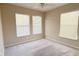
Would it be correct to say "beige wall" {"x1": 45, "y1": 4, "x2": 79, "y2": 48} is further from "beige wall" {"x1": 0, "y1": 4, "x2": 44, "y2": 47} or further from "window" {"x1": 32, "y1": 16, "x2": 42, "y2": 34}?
"beige wall" {"x1": 0, "y1": 4, "x2": 44, "y2": 47}

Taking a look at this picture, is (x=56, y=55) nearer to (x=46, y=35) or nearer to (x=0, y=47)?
(x=46, y=35)

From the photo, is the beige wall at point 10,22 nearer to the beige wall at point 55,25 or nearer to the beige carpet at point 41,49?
the beige carpet at point 41,49

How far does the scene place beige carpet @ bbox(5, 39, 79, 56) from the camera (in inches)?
41.1

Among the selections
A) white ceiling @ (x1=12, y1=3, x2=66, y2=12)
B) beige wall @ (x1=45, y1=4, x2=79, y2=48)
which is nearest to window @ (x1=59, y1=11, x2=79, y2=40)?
beige wall @ (x1=45, y1=4, x2=79, y2=48)

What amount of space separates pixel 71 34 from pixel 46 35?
0.39 metres

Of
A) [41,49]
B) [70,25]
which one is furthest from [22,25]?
[70,25]

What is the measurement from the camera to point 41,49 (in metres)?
1.12

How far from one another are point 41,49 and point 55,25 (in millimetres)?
445

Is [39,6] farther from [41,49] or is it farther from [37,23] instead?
[41,49]

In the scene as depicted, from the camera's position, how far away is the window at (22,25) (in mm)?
1039

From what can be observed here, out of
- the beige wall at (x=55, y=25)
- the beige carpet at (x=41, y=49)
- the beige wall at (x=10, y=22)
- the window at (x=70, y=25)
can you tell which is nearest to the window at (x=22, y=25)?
the beige wall at (x=10, y=22)

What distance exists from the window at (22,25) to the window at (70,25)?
0.55 meters

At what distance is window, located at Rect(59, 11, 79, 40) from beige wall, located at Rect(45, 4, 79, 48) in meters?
0.06

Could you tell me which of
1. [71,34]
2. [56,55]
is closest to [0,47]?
[56,55]
